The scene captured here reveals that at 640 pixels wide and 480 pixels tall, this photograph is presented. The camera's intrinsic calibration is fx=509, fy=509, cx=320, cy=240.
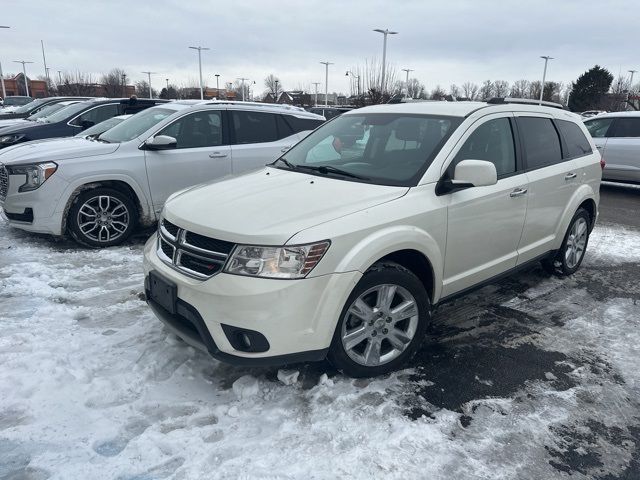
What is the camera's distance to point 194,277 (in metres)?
3.08

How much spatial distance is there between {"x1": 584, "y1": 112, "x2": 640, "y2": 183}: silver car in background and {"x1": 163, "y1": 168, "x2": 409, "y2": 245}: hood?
950cm

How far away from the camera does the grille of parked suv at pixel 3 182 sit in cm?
600

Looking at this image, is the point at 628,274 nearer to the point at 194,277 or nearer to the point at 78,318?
the point at 194,277

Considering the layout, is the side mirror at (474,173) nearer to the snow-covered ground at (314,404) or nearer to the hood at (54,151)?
the snow-covered ground at (314,404)

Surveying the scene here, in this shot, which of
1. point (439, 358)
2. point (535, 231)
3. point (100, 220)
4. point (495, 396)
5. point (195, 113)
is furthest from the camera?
point (195, 113)

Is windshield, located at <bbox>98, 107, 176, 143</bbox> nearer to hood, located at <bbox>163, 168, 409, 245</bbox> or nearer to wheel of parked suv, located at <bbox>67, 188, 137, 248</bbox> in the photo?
wheel of parked suv, located at <bbox>67, 188, 137, 248</bbox>

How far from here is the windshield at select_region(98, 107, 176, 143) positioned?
6.58m

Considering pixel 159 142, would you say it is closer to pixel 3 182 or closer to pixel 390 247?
pixel 3 182

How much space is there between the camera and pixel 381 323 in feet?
11.0

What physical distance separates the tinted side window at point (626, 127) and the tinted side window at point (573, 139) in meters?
6.55

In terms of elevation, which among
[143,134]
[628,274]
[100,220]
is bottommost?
[628,274]

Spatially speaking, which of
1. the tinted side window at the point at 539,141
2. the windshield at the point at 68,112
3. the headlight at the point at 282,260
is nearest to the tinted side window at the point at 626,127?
the tinted side window at the point at 539,141

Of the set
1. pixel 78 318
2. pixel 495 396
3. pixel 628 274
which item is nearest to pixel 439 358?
pixel 495 396

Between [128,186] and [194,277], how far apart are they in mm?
3679
